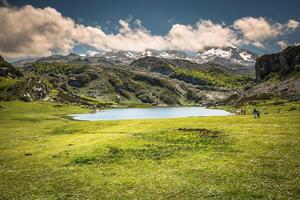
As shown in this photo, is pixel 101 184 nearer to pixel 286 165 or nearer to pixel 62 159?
pixel 62 159

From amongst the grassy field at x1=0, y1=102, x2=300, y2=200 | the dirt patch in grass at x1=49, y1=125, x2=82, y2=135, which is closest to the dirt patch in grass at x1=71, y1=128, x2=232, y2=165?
the grassy field at x1=0, y1=102, x2=300, y2=200

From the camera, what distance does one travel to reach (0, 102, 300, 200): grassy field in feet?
92.0

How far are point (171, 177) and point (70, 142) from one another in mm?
28832

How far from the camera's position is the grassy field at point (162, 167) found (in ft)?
92.0

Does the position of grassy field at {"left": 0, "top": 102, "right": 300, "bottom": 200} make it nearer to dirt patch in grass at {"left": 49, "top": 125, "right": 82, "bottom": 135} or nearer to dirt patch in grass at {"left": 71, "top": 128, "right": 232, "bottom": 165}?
dirt patch in grass at {"left": 71, "top": 128, "right": 232, "bottom": 165}

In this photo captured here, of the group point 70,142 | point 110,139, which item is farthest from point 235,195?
point 70,142

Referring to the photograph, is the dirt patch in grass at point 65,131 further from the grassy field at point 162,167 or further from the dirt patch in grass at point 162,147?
the dirt patch in grass at point 162,147

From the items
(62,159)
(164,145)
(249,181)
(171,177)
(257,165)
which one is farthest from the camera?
(164,145)

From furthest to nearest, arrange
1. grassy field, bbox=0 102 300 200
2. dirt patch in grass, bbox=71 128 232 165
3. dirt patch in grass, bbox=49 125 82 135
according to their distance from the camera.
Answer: dirt patch in grass, bbox=49 125 82 135, dirt patch in grass, bbox=71 128 232 165, grassy field, bbox=0 102 300 200

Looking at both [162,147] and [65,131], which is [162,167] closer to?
[162,147]

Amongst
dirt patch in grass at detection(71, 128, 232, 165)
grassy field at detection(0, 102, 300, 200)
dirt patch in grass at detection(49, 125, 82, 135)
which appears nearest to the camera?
grassy field at detection(0, 102, 300, 200)

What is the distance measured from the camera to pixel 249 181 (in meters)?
29.3

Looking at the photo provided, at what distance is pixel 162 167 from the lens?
35.9m

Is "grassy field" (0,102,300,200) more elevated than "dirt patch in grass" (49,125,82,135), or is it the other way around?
"dirt patch in grass" (49,125,82,135)
